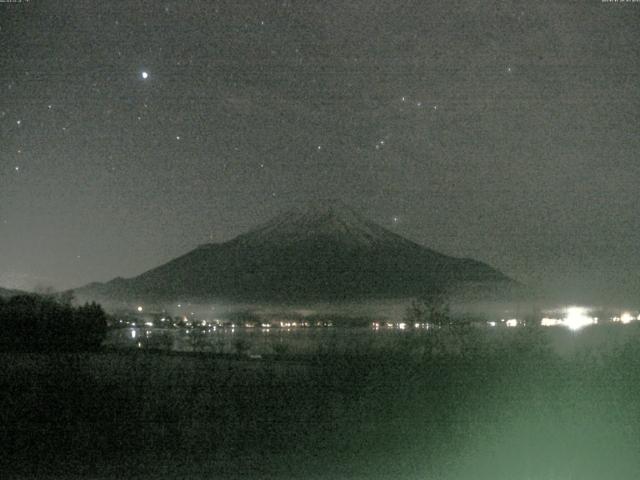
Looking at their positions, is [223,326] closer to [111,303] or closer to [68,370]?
[111,303]

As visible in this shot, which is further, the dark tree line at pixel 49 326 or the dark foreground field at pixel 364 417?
the dark tree line at pixel 49 326

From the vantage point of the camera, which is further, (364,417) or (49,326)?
(49,326)

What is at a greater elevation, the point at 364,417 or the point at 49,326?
the point at 49,326

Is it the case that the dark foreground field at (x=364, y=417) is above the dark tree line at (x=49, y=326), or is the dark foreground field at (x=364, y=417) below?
below
